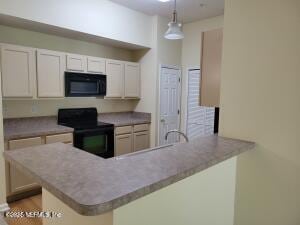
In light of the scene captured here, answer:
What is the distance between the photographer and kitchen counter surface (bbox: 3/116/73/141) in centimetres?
287

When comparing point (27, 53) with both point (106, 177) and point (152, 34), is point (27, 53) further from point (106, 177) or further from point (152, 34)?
point (106, 177)

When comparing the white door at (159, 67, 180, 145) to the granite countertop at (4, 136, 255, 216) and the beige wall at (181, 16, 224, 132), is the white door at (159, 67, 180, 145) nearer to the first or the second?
the beige wall at (181, 16, 224, 132)

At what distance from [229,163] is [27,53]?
2.93 m

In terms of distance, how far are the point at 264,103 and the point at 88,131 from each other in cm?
264

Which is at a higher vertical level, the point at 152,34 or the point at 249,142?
the point at 152,34

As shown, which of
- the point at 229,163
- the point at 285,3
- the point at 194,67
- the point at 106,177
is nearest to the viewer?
the point at 106,177

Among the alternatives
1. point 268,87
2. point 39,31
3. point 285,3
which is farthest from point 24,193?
point 285,3

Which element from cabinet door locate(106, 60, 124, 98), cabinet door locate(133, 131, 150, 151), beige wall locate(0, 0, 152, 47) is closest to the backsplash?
cabinet door locate(106, 60, 124, 98)

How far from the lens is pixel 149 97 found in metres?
4.56

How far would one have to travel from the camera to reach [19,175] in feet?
9.55

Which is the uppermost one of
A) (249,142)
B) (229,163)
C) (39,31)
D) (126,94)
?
(39,31)

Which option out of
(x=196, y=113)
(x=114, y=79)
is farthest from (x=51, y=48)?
(x=196, y=113)

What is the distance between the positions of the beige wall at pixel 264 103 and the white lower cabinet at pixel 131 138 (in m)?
2.54

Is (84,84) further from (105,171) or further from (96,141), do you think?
(105,171)
